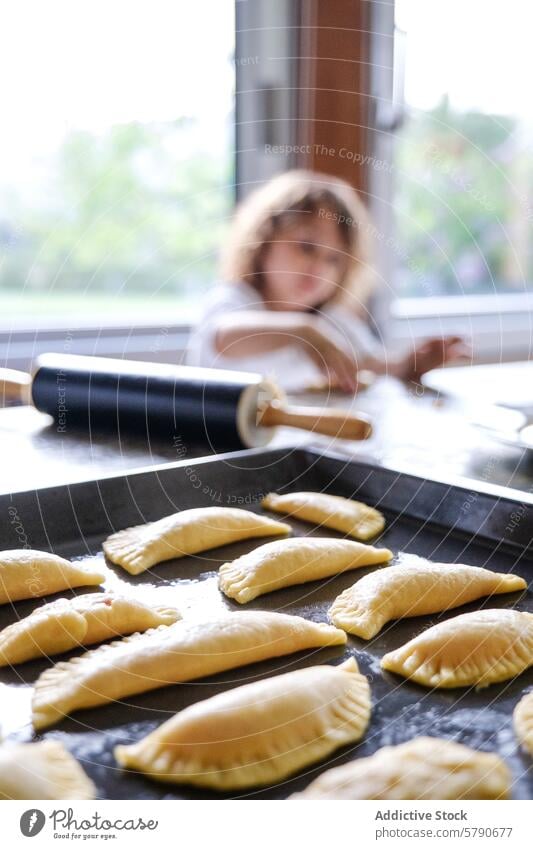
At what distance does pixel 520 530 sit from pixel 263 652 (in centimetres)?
57

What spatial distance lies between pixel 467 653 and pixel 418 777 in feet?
0.99

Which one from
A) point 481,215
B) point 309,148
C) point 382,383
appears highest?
point 309,148

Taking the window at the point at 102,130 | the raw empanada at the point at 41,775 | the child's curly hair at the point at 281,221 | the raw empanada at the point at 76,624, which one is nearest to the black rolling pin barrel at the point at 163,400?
the window at the point at 102,130

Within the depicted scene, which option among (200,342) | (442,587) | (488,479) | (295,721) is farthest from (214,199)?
(295,721)

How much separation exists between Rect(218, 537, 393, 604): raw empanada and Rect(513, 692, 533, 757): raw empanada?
1.55 ft

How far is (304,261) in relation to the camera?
3.31m

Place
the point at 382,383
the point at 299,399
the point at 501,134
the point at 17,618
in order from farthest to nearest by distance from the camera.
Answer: the point at 501,134 → the point at 382,383 → the point at 299,399 → the point at 17,618

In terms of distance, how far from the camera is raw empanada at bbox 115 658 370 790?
949 millimetres

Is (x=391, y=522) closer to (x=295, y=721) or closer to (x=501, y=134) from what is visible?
(x=295, y=721)

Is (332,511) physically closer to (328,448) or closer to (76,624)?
(328,448)

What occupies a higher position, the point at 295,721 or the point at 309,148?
the point at 309,148

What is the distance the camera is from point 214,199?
14.7 feet

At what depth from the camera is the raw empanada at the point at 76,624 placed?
1.18 metres

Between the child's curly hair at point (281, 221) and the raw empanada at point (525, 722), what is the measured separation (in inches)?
90.0
